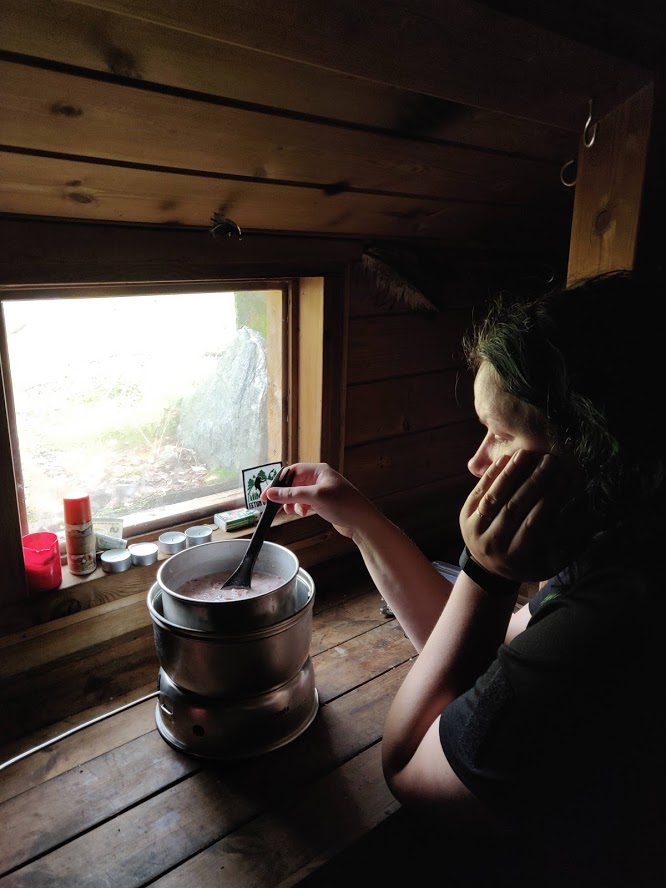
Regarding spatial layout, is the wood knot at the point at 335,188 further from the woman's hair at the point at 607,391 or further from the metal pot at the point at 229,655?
the metal pot at the point at 229,655

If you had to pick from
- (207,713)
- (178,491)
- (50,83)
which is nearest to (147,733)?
(207,713)

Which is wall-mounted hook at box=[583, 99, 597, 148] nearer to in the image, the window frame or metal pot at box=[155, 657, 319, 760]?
the window frame

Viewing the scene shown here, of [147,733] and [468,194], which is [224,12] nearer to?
[468,194]

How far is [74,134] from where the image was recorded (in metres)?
0.83

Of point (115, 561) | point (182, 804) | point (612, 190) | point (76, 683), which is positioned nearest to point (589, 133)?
point (612, 190)

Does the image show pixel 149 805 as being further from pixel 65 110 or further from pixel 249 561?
pixel 65 110

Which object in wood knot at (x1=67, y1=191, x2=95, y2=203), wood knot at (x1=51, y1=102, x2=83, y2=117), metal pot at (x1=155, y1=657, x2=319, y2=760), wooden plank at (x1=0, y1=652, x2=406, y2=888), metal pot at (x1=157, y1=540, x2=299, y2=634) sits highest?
wood knot at (x1=51, y1=102, x2=83, y2=117)

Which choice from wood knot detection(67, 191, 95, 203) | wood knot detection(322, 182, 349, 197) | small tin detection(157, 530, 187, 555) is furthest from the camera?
small tin detection(157, 530, 187, 555)

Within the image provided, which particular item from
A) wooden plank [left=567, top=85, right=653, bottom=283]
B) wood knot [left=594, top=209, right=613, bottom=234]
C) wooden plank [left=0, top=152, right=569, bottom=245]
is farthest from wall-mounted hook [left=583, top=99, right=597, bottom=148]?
wooden plank [left=0, top=152, right=569, bottom=245]

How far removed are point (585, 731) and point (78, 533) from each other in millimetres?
922

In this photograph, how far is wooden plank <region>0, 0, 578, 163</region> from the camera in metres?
0.68

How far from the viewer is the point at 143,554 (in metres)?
1.26

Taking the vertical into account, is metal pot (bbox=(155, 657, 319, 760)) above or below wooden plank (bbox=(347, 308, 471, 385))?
below

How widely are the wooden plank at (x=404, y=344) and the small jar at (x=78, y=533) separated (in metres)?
0.68
